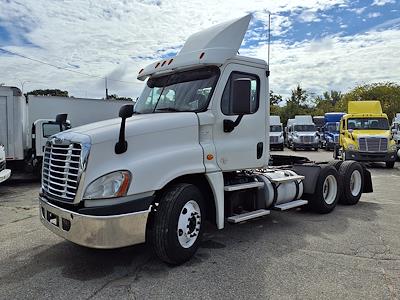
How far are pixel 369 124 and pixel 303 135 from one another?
38.9 feet

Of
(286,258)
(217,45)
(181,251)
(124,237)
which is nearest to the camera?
(124,237)

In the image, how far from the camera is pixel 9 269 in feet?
15.1

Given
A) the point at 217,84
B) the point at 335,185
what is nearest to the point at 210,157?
the point at 217,84

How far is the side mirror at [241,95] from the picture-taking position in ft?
16.8

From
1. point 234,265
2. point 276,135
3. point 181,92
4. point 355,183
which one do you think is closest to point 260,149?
point 181,92

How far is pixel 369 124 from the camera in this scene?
698 inches

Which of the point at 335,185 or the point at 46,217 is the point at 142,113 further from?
the point at 335,185

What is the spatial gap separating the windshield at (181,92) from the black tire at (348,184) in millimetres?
4507

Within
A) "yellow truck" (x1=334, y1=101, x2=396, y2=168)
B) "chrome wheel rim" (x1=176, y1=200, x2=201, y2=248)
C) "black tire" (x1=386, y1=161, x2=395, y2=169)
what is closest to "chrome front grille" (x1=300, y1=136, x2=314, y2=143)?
"yellow truck" (x1=334, y1=101, x2=396, y2=168)

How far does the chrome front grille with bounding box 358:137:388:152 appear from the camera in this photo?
1667 centimetres

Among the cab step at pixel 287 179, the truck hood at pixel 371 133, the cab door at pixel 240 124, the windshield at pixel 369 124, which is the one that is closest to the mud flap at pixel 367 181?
the cab step at pixel 287 179

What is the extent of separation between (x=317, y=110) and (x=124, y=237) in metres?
60.7

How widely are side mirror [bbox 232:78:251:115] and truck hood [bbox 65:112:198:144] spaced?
2.01 ft

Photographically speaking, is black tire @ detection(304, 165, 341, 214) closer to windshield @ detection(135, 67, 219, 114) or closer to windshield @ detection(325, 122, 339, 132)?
windshield @ detection(135, 67, 219, 114)
